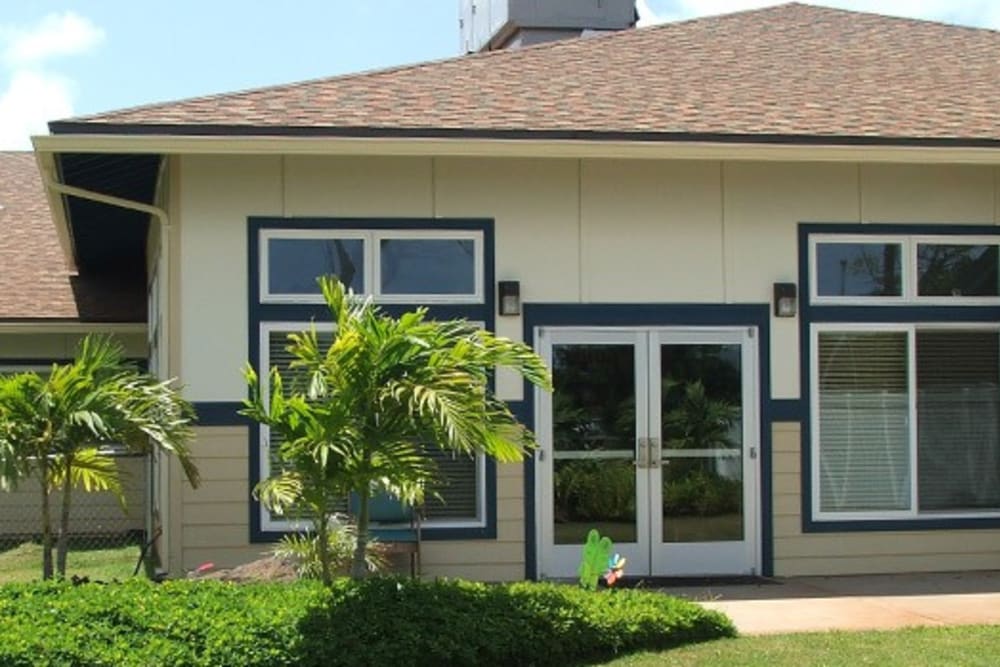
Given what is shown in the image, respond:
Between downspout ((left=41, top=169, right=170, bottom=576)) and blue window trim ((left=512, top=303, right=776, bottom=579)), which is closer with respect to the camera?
downspout ((left=41, top=169, right=170, bottom=576))

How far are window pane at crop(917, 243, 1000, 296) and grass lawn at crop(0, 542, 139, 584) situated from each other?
24.6 ft

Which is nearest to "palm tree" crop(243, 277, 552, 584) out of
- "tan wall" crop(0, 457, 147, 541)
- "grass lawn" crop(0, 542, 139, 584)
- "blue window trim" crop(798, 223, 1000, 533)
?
"blue window trim" crop(798, 223, 1000, 533)

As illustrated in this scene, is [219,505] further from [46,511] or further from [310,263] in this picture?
[46,511]

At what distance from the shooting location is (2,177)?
22703 millimetres

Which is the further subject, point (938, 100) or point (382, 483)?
point (938, 100)

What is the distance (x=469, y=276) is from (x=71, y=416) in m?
3.68

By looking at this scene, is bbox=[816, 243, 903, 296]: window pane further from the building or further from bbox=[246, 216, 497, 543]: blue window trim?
bbox=[246, 216, 497, 543]: blue window trim

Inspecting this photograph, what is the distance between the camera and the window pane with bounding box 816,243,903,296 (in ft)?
40.6

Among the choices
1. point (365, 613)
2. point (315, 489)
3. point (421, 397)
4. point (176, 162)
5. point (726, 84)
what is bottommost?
point (365, 613)

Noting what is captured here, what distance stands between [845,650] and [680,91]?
19.9 ft

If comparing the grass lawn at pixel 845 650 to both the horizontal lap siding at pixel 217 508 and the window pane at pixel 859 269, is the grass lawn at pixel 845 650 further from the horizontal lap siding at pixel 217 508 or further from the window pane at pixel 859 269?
the horizontal lap siding at pixel 217 508

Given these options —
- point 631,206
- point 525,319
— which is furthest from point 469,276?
point 631,206

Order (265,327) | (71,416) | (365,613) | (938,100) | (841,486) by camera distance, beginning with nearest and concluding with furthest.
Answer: (365,613), (71,416), (265,327), (841,486), (938,100)

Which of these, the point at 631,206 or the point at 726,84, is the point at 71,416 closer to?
the point at 631,206
